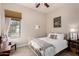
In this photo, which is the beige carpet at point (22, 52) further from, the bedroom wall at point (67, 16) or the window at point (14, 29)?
the bedroom wall at point (67, 16)

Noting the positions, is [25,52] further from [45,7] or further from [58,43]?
[45,7]

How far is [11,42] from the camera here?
4.37ft

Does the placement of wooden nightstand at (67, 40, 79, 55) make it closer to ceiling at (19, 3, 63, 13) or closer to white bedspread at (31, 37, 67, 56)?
white bedspread at (31, 37, 67, 56)

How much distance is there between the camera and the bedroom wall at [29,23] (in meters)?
1.34

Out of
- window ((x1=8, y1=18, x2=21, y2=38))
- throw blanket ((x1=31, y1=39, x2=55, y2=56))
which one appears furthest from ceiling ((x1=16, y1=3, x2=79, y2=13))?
throw blanket ((x1=31, y1=39, x2=55, y2=56))

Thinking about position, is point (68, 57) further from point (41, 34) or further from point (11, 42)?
point (11, 42)

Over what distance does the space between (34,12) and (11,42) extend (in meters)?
0.70

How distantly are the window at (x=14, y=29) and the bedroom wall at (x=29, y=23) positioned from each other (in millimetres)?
73

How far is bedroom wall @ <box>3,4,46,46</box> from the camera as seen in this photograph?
4.41 feet

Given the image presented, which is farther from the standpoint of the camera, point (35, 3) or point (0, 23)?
point (35, 3)

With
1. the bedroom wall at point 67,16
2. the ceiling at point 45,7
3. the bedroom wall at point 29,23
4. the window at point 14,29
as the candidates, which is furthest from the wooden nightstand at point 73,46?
the window at point 14,29

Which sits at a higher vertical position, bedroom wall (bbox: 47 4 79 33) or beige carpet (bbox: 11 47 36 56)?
bedroom wall (bbox: 47 4 79 33)

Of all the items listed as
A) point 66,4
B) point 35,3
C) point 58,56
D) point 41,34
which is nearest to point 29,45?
point 41,34

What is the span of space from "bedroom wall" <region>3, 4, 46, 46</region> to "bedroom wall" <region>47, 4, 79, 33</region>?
195 millimetres
